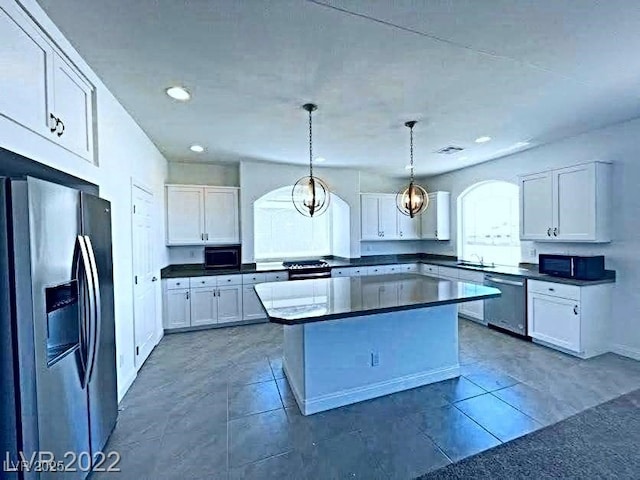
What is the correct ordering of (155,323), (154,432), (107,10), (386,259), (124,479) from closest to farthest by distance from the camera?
(107,10) < (124,479) < (154,432) < (155,323) < (386,259)

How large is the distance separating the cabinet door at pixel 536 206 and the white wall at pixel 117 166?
5043 mm

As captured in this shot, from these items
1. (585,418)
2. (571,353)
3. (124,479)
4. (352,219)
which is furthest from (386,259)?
(124,479)

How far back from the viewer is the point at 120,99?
2.80m

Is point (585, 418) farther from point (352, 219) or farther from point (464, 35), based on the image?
point (352, 219)

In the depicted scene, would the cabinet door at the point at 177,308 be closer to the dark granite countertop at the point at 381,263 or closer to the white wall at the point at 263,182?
the dark granite countertop at the point at 381,263

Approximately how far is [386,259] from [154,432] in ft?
16.6

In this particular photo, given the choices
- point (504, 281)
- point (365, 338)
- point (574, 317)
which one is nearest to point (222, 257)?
point (365, 338)

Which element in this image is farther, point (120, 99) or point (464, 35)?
point (120, 99)

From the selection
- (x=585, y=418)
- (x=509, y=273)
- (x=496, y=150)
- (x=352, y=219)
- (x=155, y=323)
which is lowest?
(x=585, y=418)

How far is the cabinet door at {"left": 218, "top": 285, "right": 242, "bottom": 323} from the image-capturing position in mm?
4832

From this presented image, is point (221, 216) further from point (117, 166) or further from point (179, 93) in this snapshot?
point (179, 93)

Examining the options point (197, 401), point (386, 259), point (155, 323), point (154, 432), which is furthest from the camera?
point (386, 259)

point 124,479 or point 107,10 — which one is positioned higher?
point 107,10

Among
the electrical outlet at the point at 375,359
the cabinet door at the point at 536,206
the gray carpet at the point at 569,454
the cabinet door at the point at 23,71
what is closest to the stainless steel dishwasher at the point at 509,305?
the cabinet door at the point at 536,206
